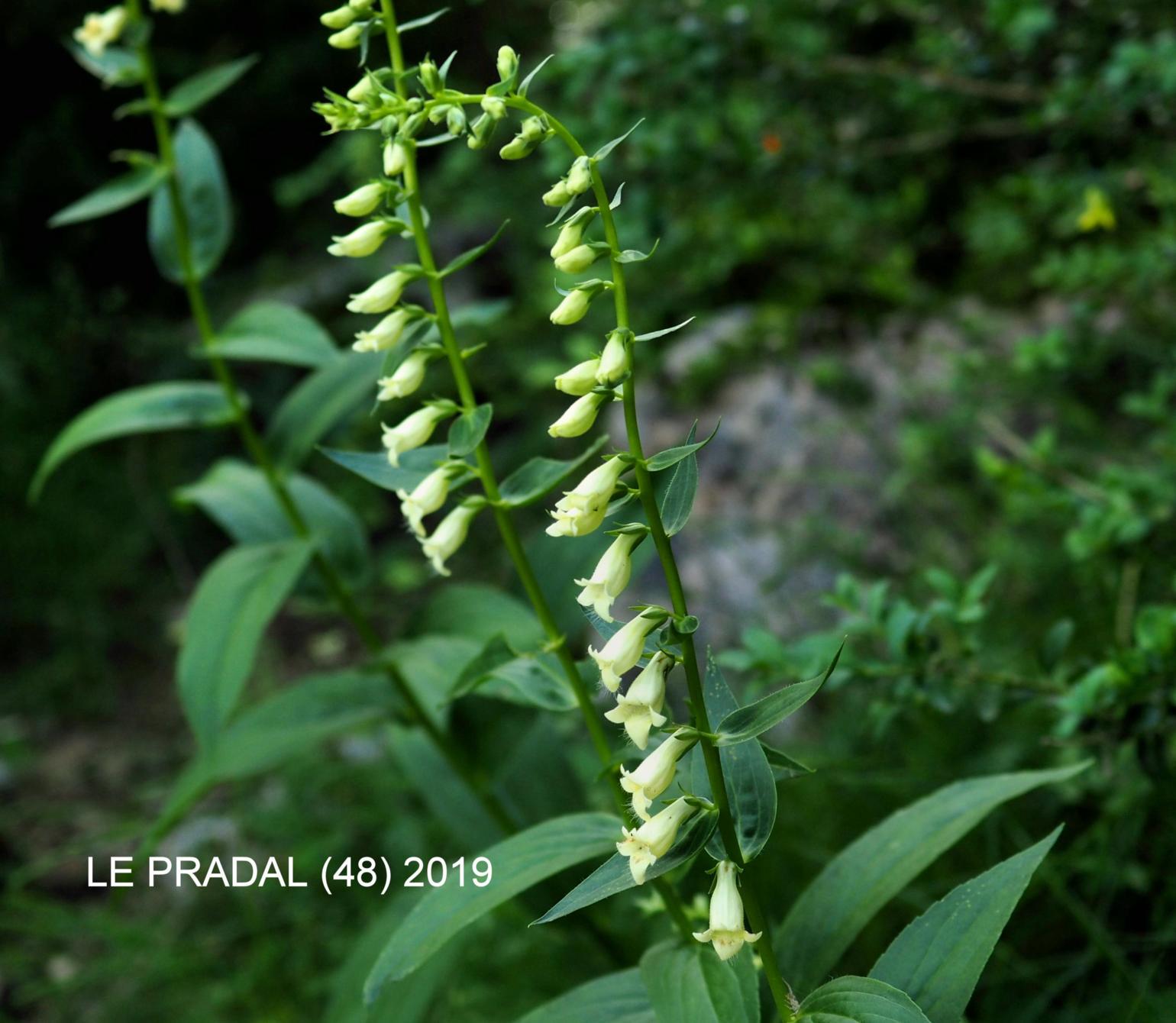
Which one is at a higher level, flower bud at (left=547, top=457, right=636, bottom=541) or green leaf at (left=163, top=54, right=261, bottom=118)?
green leaf at (left=163, top=54, right=261, bottom=118)

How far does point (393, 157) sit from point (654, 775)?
2.46 ft

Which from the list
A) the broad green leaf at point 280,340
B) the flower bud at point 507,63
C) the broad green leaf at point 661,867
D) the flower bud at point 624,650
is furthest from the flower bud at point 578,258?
the broad green leaf at point 280,340

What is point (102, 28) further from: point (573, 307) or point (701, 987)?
point (701, 987)

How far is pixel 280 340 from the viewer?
2.03 metres

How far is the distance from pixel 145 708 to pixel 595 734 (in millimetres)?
3392

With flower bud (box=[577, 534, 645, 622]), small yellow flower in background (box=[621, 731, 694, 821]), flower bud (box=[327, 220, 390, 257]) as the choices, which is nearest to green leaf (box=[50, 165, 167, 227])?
flower bud (box=[327, 220, 390, 257])

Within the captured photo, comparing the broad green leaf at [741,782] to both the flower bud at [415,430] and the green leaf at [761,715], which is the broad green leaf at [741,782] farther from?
the flower bud at [415,430]

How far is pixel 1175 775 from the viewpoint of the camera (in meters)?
1.79

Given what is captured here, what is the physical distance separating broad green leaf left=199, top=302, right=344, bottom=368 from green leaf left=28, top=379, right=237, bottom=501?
0.40 ft

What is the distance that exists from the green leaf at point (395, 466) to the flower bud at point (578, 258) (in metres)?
0.37

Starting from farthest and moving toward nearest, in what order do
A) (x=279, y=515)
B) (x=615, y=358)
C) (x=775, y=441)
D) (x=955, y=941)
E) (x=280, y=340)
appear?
1. (x=775, y=441)
2. (x=279, y=515)
3. (x=280, y=340)
4. (x=955, y=941)
5. (x=615, y=358)

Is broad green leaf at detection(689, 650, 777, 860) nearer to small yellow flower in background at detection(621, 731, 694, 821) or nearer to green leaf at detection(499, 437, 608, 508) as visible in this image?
small yellow flower in background at detection(621, 731, 694, 821)

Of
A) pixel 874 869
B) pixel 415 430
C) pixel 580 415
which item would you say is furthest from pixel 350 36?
pixel 874 869

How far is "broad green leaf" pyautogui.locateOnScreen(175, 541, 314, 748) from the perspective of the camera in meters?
1.83
